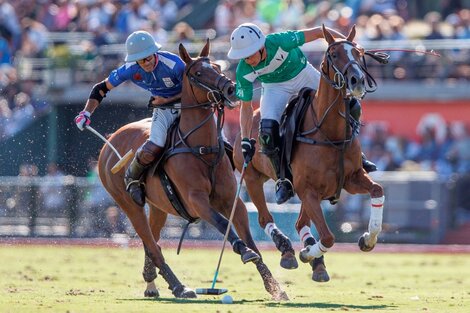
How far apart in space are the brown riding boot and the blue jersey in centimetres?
53

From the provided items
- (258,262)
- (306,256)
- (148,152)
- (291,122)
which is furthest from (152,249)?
(291,122)

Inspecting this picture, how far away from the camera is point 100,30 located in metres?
22.7

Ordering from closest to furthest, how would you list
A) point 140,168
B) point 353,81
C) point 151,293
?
point 353,81 → point 140,168 → point 151,293

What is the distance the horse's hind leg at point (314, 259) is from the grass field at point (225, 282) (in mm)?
198

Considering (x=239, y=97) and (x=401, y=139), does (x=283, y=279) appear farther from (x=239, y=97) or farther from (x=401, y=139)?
(x=401, y=139)

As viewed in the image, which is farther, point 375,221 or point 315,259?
point 315,259

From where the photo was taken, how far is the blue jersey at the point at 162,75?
12.1 metres

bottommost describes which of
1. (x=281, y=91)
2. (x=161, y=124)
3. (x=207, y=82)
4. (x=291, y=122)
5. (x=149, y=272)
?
(x=149, y=272)

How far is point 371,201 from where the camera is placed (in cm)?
1124

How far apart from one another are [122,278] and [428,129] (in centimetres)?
741

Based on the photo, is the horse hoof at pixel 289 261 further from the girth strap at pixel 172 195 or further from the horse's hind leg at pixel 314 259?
the girth strap at pixel 172 195

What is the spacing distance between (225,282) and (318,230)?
2815 millimetres

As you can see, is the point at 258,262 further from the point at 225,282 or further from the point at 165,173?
the point at 225,282

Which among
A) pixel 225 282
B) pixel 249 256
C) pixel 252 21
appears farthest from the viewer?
pixel 252 21
